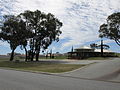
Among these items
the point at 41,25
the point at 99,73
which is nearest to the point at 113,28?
the point at 41,25

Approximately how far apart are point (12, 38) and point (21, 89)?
44.1 meters

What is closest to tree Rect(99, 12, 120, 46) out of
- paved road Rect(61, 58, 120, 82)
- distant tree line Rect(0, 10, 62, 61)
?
distant tree line Rect(0, 10, 62, 61)

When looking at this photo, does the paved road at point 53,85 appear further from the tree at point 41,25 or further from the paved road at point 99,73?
the tree at point 41,25

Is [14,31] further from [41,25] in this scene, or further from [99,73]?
[99,73]

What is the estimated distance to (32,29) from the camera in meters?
52.3

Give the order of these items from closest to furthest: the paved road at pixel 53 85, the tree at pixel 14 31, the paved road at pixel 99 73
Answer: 1. the paved road at pixel 53 85
2. the paved road at pixel 99 73
3. the tree at pixel 14 31

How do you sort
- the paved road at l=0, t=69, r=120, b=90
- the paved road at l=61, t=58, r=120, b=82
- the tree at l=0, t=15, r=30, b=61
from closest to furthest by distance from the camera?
the paved road at l=0, t=69, r=120, b=90, the paved road at l=61, t=58, r=120, b=82, the tree at l=0, t=15, r=30, b=61

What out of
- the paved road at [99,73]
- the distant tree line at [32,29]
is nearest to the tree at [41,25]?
the distant tree line at [32,29]

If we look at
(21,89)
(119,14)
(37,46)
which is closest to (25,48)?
(37,46)

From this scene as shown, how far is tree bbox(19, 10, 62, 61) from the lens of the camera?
5169 centimetres

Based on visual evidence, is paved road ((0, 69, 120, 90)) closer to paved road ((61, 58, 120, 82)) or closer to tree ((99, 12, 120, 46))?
paved road ((61, 58, 120, 82))

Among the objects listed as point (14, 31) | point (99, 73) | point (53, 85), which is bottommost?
point (53, 85)

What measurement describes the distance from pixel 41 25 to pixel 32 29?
2.48 meters

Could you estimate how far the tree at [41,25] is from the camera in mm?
51688
